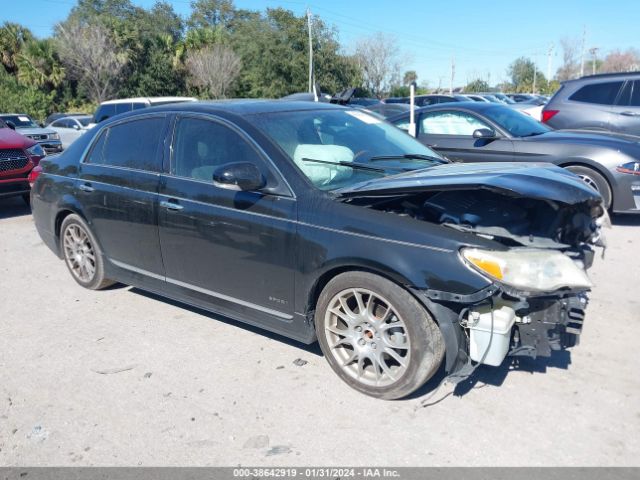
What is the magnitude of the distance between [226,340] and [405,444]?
174cm

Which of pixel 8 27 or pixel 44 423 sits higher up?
pixel 8 27

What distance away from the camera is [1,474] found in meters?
2.85

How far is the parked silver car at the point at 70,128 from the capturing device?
65.9ft

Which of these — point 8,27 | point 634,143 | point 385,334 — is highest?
point 8,27

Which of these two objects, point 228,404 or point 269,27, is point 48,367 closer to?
point 228,404

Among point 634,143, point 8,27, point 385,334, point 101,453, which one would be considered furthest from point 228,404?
point 8,27

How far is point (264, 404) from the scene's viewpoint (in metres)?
3.40

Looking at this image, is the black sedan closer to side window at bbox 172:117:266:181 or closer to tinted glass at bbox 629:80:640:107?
tinted glass at bbox 629:80:640:107

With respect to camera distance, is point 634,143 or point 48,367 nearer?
point 48,367

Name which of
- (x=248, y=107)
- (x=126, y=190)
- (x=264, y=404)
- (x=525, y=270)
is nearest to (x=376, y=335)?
(x=264, y=404)

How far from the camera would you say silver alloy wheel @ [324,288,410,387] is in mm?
3273

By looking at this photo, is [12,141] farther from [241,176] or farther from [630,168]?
[630,168]

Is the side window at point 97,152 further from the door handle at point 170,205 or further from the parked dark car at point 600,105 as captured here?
the parked dark car at point 600,105

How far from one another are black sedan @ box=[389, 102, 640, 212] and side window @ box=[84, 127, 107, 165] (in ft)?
15.2
